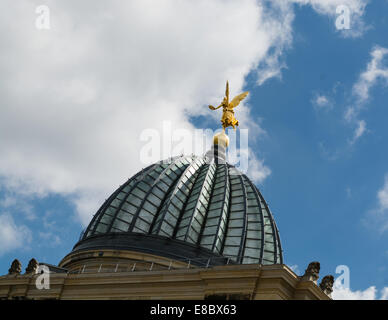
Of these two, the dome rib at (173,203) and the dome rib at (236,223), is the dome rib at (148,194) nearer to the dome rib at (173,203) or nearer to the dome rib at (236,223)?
the dome rib at (173,203)

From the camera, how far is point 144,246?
143 feet

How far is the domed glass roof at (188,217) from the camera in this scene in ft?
148

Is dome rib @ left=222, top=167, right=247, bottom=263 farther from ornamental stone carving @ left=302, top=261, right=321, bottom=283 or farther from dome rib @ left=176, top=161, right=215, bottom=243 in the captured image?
ornamental stone carving @ left=302, top=261, right=321, bottom=283

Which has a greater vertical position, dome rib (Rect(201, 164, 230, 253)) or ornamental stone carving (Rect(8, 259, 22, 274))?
dome rib (Rect(201, 164, 230, 253))

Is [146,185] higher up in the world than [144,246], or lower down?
higher up

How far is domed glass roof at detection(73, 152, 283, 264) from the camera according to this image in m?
45.1

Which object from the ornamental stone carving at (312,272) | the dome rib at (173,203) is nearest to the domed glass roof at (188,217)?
the dome rib at (173,203)

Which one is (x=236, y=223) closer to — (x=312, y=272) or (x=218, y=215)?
(x=218, y=215)

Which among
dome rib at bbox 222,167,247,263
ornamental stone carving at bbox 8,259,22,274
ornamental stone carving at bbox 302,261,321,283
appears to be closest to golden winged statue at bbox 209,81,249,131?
dome rib at bbox 222,167,247,263

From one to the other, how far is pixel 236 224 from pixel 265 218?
18.9 ft
